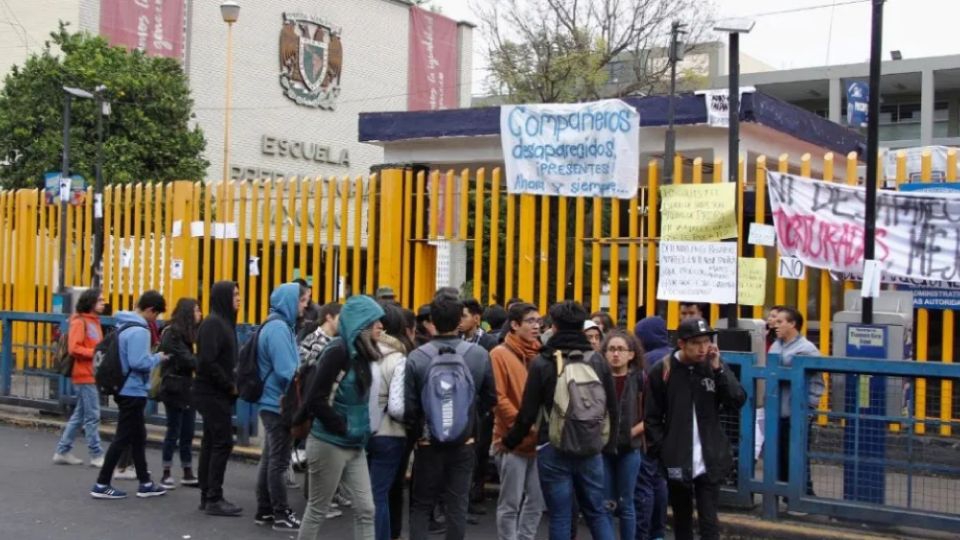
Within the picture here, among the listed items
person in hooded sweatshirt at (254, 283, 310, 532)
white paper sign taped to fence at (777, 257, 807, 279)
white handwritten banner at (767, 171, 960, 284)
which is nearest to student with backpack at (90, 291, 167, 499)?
person in hooded sweatshirt at (254, 283, 310, 532)

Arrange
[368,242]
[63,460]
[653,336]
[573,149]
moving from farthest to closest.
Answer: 1. [368,242]
2. [573,149]
3. [63,460]
4. [653,336]

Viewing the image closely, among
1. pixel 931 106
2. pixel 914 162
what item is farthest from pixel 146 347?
pixel 931 106

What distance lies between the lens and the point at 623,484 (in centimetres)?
670

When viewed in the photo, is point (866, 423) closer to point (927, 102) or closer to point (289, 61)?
point (289, 61)

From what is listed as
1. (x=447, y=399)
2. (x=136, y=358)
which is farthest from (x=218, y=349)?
(x=447, y=399)

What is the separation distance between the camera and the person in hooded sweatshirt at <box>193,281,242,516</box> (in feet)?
26.1

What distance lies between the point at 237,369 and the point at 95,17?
2678 centimetres

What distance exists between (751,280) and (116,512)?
589 centimetres

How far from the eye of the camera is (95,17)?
31.3 meters

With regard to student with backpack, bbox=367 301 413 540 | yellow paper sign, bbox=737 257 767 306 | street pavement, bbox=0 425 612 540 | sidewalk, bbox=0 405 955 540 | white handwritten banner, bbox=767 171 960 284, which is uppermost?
white handwritten banner, bbox=767 171 960 284

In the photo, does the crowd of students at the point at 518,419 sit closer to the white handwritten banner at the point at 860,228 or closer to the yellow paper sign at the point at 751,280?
the yellow paper sign at the point at 751,280

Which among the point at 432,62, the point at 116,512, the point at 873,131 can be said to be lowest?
the point at 116,512

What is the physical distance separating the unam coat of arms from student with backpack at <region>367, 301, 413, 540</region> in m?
33.3

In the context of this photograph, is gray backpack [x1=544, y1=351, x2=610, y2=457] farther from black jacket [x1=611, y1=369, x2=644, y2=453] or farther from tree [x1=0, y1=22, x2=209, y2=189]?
tree [x1=0, y1=22, x2=209, y2=189]
